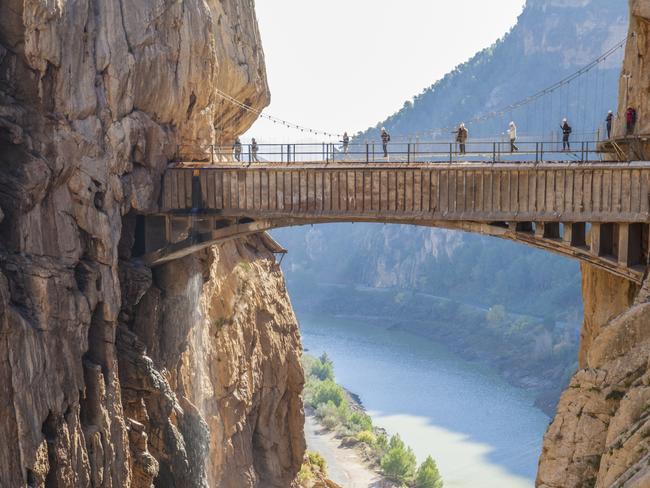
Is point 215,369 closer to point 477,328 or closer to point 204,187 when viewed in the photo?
point 204,187

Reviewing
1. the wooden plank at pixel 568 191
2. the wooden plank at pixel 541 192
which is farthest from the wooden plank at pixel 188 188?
the wooden plank at pixel 568 191

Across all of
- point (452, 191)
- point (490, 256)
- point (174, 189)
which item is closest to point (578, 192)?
point (452, 191)

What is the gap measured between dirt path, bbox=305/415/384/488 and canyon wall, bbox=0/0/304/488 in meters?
25.1

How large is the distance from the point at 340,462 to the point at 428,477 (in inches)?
271

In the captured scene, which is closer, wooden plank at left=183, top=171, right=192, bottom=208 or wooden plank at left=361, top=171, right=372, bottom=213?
wooden plank at left=361, top=171, right=372, bottom=213

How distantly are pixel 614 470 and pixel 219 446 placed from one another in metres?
13.0

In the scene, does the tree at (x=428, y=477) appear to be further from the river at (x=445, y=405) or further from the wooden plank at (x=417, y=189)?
the wooden plank at (x=417, y=189)

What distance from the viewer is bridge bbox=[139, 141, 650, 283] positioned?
2055 cm

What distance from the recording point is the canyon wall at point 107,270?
1794cm

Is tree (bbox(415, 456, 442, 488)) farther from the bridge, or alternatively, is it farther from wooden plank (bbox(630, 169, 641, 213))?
wooden plank (bbox(630, 169, 641, 213))

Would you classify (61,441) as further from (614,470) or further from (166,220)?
(614,470)

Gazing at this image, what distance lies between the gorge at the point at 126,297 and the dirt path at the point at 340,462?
2540 cm

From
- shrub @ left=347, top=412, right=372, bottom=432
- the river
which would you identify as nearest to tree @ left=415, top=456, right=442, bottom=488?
the river

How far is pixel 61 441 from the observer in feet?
59.0
